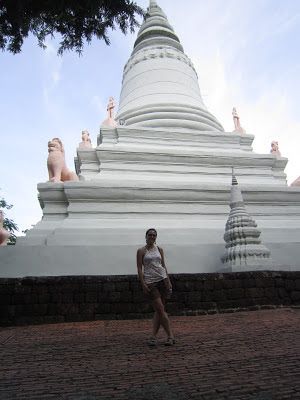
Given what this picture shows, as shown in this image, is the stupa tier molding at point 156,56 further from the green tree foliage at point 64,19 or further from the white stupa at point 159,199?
the green tree foliage at point 64,19

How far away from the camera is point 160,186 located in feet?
27.7

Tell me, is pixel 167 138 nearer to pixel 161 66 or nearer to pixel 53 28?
pixel 161 66

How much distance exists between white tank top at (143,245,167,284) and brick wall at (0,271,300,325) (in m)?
1.56

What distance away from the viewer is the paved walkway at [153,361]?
2.34 m

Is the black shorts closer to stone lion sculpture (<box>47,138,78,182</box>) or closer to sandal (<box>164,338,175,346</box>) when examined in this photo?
sandal (<box>164,338,175,346</box>)

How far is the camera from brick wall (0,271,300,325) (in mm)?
5332

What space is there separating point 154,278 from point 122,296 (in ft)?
5.47

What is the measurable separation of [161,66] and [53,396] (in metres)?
14.1

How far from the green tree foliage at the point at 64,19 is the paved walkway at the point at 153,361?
11.5 feet

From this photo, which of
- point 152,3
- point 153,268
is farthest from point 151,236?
point 152,3

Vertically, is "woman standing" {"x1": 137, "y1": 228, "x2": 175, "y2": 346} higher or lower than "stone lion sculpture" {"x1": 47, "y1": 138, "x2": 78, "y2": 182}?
lower

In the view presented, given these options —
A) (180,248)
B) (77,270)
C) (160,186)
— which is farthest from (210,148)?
(77,270)

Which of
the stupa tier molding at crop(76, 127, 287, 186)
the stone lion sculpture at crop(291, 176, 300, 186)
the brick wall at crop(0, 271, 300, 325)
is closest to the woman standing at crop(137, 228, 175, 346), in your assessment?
the brick wall at crop(0, 271, 300, 325)

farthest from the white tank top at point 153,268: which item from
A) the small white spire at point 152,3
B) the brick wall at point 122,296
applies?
the small white spire at point 152,3
